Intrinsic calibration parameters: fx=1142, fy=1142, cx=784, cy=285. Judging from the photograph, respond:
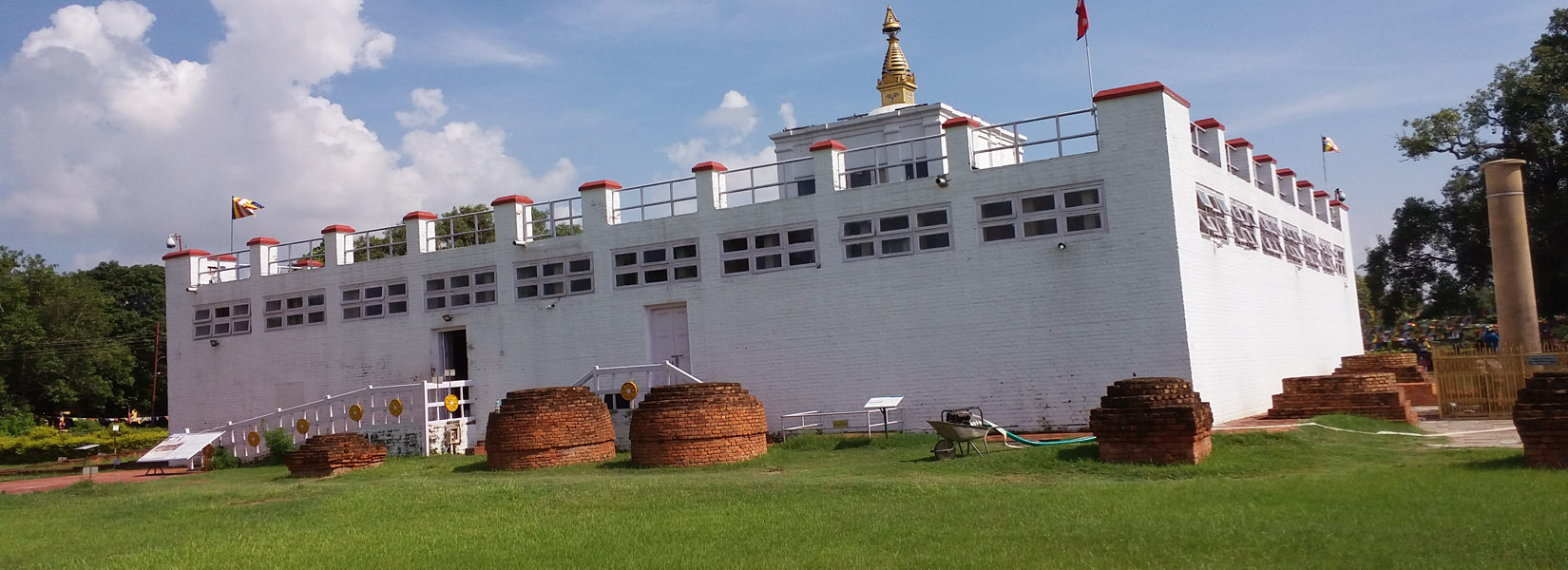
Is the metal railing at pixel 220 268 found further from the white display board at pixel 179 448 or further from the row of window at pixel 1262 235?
the row of window at pixel 1262 235

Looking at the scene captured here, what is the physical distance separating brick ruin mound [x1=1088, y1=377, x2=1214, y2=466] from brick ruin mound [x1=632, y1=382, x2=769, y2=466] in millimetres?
5895

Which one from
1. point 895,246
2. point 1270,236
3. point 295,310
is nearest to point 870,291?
point 895,246

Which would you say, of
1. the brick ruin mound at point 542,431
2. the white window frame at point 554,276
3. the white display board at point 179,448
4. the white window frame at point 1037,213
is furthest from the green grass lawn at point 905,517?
the white window frame at point 554,276

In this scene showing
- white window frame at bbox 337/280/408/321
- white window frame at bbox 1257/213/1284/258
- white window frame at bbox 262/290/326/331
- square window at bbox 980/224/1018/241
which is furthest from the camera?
white window frame at bbox 262/290/326/331

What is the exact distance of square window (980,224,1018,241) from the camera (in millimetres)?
19750

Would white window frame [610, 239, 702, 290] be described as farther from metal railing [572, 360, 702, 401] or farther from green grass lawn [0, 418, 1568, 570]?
green grass lawn [0, 418, 1568, 570]

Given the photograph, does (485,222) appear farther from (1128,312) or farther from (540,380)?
(1128,312)

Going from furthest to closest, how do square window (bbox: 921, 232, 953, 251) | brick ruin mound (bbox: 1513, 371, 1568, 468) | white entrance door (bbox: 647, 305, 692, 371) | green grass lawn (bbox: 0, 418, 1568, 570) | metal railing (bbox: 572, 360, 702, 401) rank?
1. white entrance door (bbox: 647, 305, 692, 371)
2. metal railing (bbox: 572, 360, 702, 401)
3. square window (bbox: 921, 232, 953, 251)
4. brick ruin mound (bbox: 1513, 371, 1568, 468)
5. green grass lawn (bbox: 0, 418, 1568, 570)

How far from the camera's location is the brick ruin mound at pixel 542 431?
720 inches

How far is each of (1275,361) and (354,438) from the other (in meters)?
17.3

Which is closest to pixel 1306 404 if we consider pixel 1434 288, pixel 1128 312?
pixel 1128 312

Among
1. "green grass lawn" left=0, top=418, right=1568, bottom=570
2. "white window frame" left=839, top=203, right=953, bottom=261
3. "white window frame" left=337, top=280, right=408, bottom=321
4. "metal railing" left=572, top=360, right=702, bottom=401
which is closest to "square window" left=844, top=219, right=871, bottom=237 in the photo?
"white window frame" left=839, top=203, right=953, bottom=261

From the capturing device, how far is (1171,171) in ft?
61.1

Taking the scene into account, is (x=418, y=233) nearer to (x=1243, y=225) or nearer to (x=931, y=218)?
(x=931, y=218)
